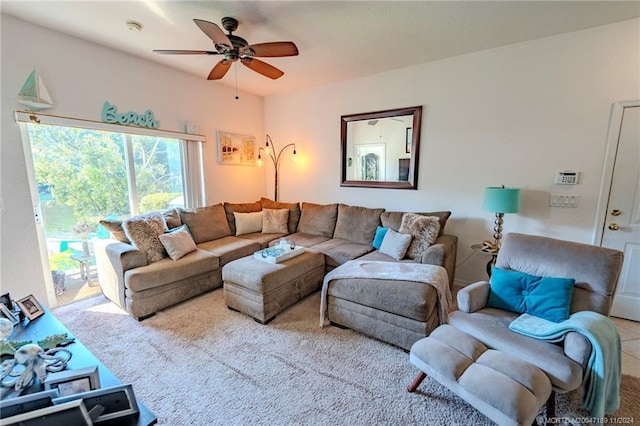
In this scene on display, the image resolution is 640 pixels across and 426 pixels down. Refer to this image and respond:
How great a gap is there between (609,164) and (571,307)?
167 centimetres

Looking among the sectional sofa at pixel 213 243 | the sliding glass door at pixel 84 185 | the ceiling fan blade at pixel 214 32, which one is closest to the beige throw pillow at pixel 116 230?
the sectional sofa at pixel 213 243

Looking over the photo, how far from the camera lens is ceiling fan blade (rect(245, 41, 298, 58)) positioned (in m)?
2.14

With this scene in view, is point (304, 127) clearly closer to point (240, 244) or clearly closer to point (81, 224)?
point (240, 244)

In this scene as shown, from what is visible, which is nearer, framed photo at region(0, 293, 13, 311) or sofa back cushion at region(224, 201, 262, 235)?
framed photo at region(0, 293, 13, 311)

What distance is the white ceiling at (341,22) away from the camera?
84.9 inches

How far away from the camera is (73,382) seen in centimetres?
114

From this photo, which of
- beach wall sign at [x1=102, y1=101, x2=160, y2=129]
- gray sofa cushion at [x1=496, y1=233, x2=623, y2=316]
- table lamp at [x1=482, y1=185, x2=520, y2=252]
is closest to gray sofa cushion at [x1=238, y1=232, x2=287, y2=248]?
beach wall sign at [x1=102, y1=101, x2=160, y2=129]

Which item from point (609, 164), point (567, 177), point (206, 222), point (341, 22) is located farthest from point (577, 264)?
point (206, 222)

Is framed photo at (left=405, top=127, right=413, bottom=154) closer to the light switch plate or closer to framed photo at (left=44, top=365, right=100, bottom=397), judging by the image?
the light switch plate

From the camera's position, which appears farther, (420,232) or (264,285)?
(420,232)

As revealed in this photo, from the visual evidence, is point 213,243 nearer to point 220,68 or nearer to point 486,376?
point 220,68

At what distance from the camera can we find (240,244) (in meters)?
3.49

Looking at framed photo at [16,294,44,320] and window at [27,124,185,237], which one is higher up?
window at [27,124,185,237]

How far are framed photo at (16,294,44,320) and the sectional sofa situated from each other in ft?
2.26
